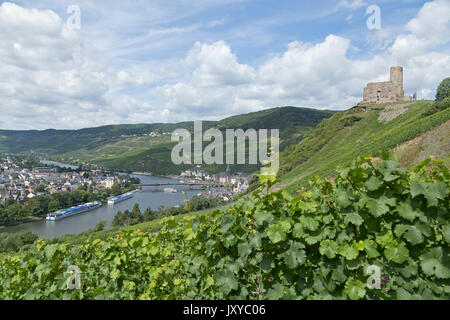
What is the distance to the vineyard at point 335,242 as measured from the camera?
244 centimetres

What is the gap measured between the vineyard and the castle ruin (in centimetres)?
10413

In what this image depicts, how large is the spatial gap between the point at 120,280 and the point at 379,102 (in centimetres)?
10497

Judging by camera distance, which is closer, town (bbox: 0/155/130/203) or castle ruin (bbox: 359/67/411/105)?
castle ruin (bbox: 359/67/411/105)

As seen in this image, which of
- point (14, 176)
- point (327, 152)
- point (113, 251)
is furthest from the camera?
point (14, 176)

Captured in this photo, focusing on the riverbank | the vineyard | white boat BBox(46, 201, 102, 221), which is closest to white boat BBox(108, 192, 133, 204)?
white boat BBox(46, 201, 102, 221)

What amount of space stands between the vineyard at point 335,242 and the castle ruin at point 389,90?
10413cm

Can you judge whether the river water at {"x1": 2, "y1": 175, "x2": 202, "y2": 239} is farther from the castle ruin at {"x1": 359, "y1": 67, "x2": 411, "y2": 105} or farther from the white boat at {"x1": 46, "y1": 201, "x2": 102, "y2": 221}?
the castle ruin at {"x1": 359, "y1": 67, "x2": 411, "y2": 105}

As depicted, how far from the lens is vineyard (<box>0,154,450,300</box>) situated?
2441mm

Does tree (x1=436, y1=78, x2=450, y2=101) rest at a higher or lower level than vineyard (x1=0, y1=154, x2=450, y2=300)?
higher

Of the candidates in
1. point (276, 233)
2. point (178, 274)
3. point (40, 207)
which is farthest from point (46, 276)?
point (40, 207)

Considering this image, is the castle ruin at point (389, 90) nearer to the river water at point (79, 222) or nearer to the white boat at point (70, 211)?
the river water at point (79, 222)

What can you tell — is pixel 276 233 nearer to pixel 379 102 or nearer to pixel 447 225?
pixel 447 225

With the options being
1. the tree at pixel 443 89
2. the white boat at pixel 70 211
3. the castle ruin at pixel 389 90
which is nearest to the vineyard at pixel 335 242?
the tree at pixel 443 89
